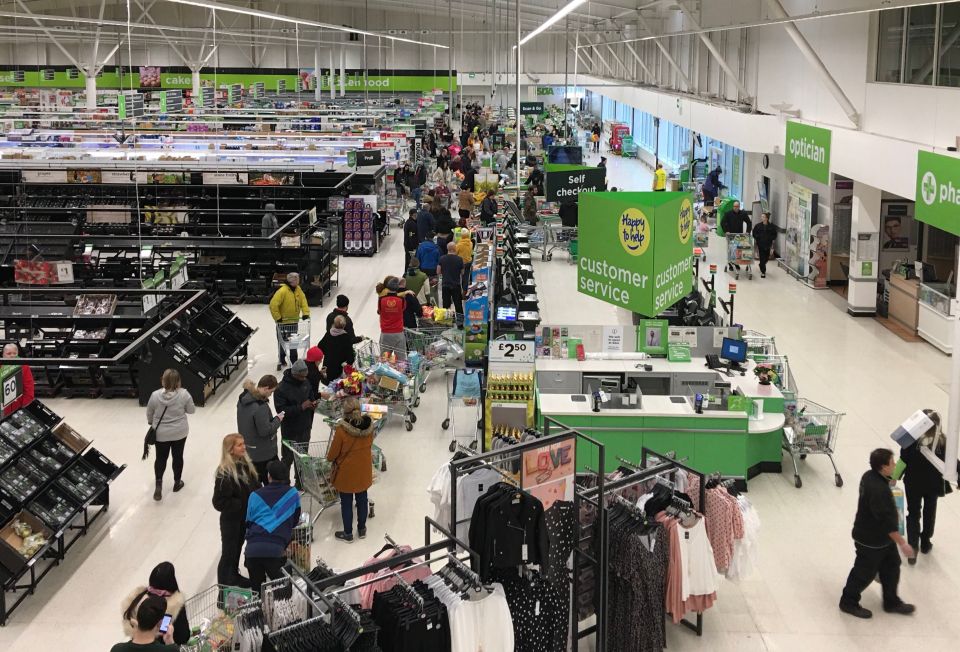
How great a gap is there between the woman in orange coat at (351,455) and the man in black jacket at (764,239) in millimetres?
13369

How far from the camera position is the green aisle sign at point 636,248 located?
9289mm

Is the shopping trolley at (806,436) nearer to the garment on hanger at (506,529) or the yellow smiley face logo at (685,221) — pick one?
the yellow smiley face logo at (685,221)

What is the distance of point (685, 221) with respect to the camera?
33.0ft

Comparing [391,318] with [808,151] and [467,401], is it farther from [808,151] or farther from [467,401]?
[808,151]

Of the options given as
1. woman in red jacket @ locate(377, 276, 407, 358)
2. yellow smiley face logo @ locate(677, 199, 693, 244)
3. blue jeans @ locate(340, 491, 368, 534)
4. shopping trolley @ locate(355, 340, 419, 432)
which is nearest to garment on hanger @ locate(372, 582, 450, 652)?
blue jeans @ locate(340, 491, 368, 534)

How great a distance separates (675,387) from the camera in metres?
10.5

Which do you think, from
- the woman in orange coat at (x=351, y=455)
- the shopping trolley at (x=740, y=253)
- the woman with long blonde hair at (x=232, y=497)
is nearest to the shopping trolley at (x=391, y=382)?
the woman in orange coat at (x=351, y=455)

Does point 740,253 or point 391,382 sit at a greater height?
point 740,253

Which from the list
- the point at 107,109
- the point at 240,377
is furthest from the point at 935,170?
the point at 107,109

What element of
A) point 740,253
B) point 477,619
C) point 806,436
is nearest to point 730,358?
point 806,436

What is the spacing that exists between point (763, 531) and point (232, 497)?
4414 millimetres

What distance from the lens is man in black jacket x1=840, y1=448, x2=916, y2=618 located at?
23.6 ft

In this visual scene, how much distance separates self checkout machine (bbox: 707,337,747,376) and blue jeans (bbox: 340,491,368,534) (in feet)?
12.7

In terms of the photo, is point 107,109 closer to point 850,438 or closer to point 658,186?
point 658,186
